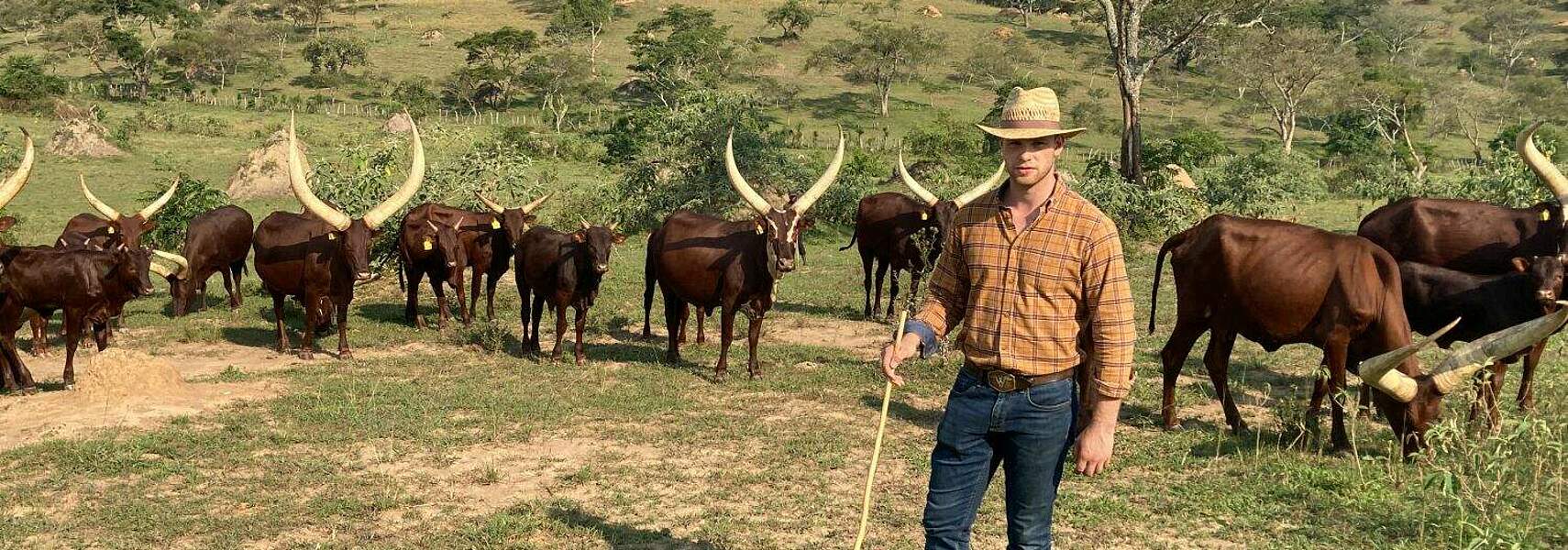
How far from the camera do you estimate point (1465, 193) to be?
18062 mm

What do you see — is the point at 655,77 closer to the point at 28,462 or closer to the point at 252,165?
the point at 252,165

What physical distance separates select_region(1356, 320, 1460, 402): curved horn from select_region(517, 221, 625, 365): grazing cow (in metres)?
6.88

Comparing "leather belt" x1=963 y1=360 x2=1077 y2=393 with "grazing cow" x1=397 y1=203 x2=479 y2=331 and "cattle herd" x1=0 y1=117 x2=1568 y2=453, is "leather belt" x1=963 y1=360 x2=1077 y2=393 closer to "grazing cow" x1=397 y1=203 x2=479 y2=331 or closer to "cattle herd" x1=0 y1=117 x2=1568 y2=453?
"cattle herd" x1=0 y1=117 x2=1568 y2=453

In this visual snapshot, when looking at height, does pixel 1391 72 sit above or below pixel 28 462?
above

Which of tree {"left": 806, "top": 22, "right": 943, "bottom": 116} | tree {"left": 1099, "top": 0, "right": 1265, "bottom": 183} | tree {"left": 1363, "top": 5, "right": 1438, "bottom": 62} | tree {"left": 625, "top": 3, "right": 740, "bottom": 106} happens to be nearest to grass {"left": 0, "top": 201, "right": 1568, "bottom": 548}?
tree {"left": 1099, "top": 0, "right": 1265, "bottom": 183}

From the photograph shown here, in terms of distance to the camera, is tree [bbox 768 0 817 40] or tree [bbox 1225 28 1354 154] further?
tree [bbox 768 0 817 40]

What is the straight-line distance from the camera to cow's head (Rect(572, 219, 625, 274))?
1096 centimetres

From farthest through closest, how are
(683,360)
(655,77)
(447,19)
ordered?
(447,19)
(655,77)
(683,360)

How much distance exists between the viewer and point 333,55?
56938 millimetres

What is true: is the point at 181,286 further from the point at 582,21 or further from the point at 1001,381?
the point at 582,21

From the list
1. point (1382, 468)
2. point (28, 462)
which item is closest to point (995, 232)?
point (1382, 468)

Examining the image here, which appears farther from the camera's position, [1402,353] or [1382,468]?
[1382,468]

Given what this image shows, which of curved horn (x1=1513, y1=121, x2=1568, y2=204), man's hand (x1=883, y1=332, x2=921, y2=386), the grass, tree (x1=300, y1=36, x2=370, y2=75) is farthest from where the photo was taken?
tree (x1=300, y1=36, x2=370, y2=75)

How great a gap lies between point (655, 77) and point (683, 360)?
34705mm
